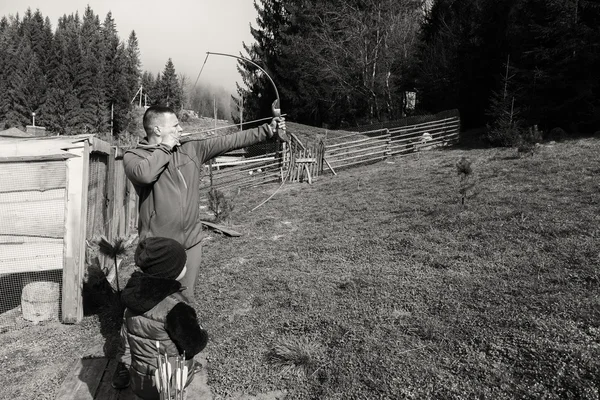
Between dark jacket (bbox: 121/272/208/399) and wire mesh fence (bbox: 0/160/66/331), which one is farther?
wire mesh fence (bbox: 0/160/66/331)

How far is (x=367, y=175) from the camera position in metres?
13.6

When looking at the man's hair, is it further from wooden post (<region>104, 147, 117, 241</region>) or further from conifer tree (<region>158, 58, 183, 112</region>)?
conifer tree (<region>158, 58, 183, 112</region>)

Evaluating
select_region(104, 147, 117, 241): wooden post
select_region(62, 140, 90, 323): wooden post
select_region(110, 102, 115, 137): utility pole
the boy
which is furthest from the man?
select_region(110, 102, 115, 137): utility pole

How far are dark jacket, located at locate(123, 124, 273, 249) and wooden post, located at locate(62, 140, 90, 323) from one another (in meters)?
1.72

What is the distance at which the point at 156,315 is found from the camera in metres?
2.38

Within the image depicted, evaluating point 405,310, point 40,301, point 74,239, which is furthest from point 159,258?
point 40,301

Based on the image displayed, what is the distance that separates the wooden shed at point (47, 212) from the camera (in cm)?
432

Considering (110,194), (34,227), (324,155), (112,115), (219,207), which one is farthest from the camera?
(112,115)

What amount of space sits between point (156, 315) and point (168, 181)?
97cm

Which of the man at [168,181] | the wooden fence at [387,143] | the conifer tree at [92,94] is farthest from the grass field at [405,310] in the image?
the conifer tree at [92,94]

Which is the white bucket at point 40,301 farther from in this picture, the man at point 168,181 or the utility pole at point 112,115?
the utility pole at point 112,115

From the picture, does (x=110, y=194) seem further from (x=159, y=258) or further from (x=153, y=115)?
(x=159, y=258)

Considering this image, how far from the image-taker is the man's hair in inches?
117

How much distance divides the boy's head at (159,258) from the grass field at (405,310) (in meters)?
1.34
